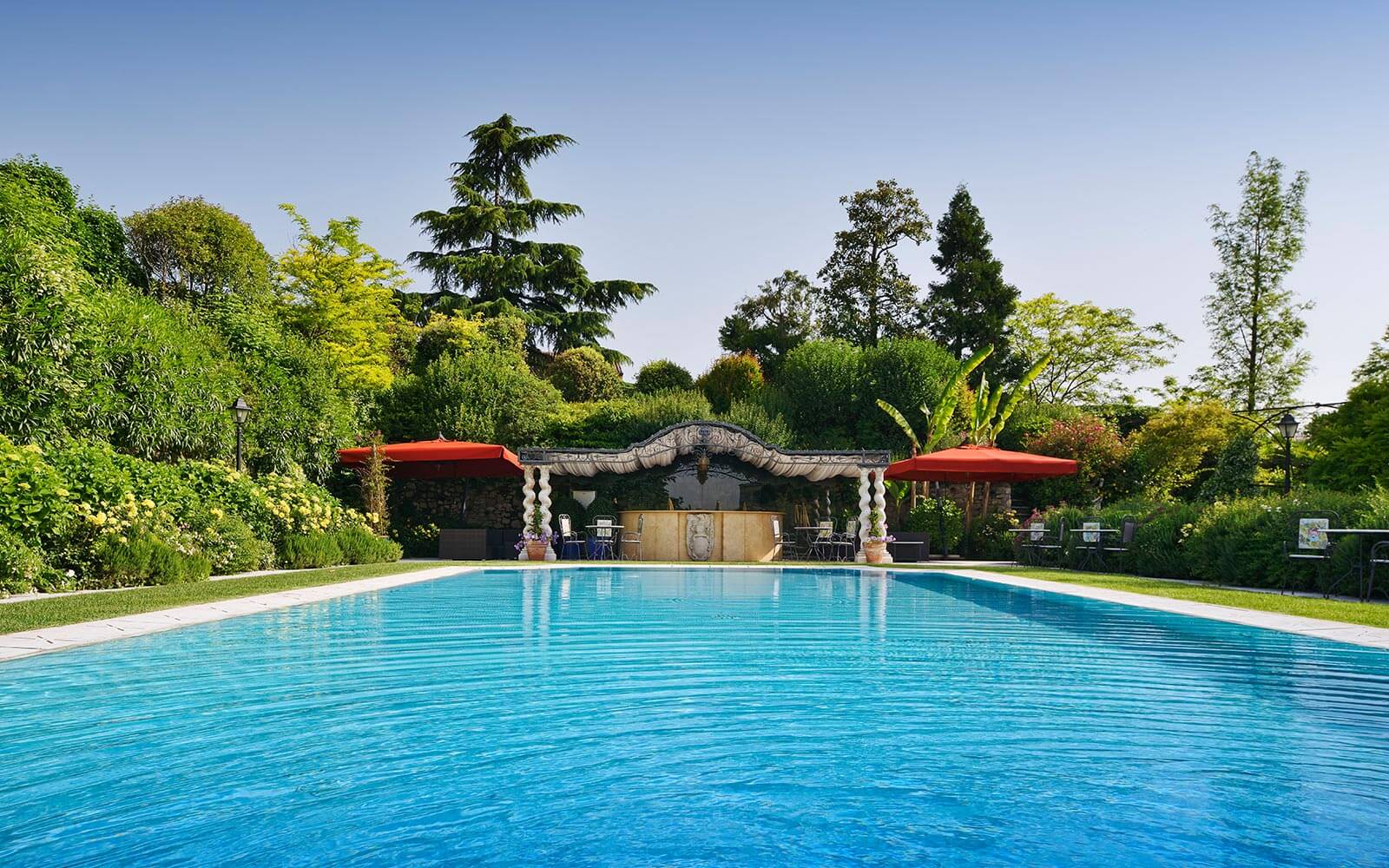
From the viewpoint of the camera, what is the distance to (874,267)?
36094mm

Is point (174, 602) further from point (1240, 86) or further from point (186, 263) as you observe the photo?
point (186, 263)

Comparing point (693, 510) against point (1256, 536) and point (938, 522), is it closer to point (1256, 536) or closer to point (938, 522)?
point (938, 522)

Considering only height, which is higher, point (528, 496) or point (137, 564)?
point (528, 496)

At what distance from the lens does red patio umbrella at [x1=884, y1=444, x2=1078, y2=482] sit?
18812mm

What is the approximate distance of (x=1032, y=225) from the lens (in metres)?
23.4

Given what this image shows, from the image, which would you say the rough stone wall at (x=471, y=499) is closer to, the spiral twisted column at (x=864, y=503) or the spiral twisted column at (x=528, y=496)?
the spiral twisted column at (x=528, y=496)

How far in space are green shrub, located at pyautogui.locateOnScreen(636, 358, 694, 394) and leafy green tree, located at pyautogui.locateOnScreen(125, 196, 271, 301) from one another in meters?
12.5

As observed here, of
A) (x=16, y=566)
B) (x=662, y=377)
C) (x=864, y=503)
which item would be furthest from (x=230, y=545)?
(x=662, y=377)

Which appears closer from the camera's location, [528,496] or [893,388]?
[528,496]

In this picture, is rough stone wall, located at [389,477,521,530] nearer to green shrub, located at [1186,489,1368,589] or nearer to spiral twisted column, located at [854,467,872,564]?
spiral twisted column, located at [854,467,872,564]

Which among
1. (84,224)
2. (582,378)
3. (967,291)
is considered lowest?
(582,378)

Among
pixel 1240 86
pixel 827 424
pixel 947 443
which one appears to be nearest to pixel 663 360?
pixel 827 424

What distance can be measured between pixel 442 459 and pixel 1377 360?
23569 millimetres

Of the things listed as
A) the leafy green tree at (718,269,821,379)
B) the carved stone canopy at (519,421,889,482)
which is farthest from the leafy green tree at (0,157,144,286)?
the leafy green tree at (718,269,821,379)
